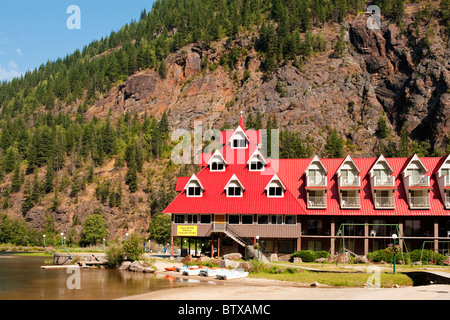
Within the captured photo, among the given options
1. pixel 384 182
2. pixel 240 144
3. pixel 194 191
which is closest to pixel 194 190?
pixel 194 191

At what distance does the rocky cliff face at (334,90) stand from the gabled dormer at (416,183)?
76549 mm

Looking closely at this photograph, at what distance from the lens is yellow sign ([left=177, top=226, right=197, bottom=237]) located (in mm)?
63344

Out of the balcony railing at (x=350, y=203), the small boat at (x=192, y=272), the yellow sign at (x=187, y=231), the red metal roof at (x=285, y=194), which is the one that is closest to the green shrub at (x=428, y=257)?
the red metal roof at (x=285, y=194)

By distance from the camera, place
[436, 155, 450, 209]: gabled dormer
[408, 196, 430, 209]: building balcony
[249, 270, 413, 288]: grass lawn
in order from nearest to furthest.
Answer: [249, 270, 413, 288]: grass lawn
[408, 196, 430, 209]: building balcony
[436, 155, 450, 209]: gabled dormer

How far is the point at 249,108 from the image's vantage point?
15988 centimetres

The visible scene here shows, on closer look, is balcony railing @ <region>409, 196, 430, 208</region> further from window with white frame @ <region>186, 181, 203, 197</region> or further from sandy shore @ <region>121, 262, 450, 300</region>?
window with white frame @ <region>186, 181, 203, 197</region>

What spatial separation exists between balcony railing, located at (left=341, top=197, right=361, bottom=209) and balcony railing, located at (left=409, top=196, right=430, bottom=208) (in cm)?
654

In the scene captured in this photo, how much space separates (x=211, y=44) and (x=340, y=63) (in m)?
55.1

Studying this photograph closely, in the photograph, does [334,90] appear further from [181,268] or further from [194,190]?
[181,268]

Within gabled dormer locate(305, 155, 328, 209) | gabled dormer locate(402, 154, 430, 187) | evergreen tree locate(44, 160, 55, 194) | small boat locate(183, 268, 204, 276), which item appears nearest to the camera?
small boat locate(183, 268, 204, 276)

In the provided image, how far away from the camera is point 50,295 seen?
36719 millimetres

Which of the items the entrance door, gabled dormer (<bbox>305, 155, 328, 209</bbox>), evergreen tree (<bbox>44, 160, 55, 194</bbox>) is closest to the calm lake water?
the entrance door

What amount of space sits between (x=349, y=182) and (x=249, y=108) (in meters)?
98.2

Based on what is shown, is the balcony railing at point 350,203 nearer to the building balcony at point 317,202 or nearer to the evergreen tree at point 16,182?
the building balcony at point 317,202
